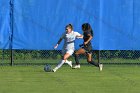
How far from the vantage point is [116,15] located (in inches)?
779

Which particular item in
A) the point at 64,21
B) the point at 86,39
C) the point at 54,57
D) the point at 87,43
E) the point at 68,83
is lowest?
the point at 68,83

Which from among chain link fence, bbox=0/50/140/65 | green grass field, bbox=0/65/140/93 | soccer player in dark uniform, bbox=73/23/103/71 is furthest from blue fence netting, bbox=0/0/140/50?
green grass field, bbox=0/65/140/93

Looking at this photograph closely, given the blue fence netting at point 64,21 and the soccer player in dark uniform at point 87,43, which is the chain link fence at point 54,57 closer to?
the blue fence netting at point 64,21

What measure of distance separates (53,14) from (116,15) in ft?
7.56

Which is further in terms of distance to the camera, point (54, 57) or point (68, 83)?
point (54, 57)

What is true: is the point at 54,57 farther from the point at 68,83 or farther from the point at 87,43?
the point at 68,83

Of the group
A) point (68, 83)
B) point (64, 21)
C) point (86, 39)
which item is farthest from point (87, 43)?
point (68, 83)

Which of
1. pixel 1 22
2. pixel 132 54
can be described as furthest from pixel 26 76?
pixel 132 54

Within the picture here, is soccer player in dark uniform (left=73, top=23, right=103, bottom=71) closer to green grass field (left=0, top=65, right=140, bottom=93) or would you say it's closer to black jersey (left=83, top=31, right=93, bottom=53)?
black jersey (left=83, top=31, right=93, bottom=53)

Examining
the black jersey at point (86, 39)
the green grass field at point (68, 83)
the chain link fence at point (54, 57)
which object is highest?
the black jersey at point (86, 39)

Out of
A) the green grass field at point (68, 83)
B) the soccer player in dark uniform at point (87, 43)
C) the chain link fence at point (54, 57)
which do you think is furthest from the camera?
the chain link fence at point (54, 57)

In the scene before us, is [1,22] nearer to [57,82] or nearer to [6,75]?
[6,75]

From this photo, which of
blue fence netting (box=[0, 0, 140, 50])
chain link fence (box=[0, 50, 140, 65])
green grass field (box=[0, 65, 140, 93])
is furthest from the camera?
chain link fence (box=[0, 50, 140, 65])

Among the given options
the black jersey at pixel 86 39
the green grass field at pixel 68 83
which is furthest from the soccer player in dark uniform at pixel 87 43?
the green grass field at pixel 68 83
